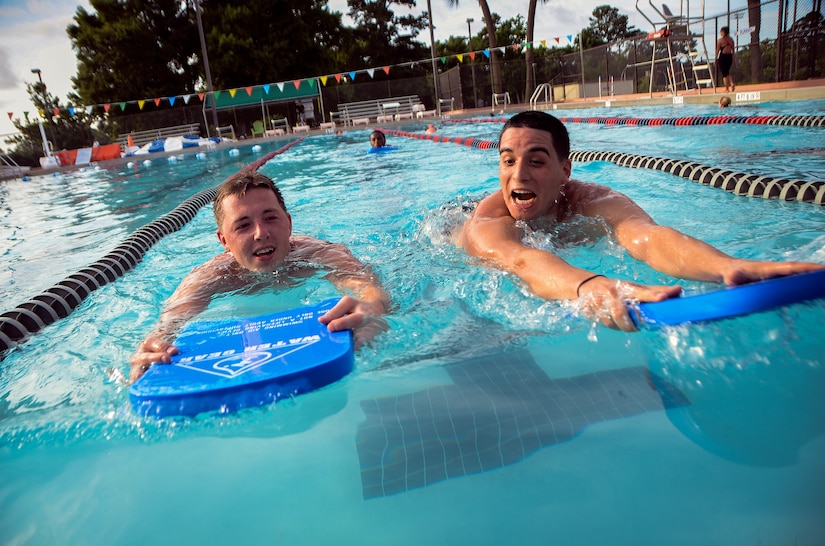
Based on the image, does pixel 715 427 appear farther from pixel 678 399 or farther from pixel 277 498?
pixel 277 498

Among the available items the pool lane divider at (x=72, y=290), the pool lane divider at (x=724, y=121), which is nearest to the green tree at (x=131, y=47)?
the pool lane divider at (x=724, y=121)

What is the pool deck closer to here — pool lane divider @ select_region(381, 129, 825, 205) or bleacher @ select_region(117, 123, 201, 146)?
bleacher @ select_region(117, 123, 201, 146)

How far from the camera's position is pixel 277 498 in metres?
1.62

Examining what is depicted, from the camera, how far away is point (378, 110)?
26.8 m

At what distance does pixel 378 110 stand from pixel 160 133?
9626 mm

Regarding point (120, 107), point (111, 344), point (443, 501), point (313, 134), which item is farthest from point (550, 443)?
point (120, 107)

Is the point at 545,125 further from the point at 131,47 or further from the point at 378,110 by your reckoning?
the point at 131,47

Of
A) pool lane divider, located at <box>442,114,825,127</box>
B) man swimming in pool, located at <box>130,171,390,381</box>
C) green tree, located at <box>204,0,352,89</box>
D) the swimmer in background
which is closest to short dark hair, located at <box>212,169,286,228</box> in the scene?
man swimming in pool, located at <box>130,171,390,381</box>

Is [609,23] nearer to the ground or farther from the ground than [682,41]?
farther from the ground

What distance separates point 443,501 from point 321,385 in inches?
21.6

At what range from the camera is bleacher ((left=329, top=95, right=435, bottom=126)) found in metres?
25.8

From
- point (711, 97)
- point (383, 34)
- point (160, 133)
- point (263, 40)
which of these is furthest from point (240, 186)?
point (383, 34)

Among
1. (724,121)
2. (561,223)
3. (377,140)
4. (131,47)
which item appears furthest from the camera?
(131,47)

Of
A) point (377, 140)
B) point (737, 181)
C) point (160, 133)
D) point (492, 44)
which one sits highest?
point (492, 44)
